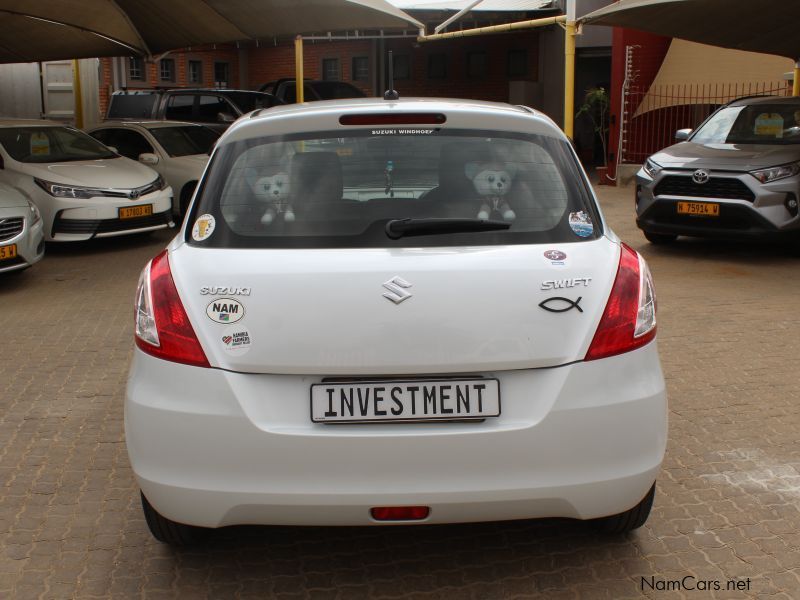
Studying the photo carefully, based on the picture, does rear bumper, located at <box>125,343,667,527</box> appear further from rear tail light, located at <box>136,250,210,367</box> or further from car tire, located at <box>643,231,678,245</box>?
car tire, located at <box>643,231,678,245</box>

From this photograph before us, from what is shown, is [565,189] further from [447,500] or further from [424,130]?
[447,500]

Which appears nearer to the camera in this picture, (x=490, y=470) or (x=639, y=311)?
(x=490, y=470)

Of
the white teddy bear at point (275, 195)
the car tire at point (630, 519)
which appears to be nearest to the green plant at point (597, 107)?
the car tire at point (630, 519)

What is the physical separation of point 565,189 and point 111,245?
10.2 m

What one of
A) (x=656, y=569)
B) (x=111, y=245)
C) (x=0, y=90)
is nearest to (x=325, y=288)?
(x=656, y=569)

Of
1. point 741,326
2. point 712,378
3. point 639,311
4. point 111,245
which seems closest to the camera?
point 639,311

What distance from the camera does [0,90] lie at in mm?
23016

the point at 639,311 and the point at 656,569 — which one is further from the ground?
the point at 639,311

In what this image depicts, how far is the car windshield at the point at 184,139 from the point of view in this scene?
14.5m

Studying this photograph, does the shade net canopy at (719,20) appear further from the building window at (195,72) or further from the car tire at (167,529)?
the building window at (195,72)

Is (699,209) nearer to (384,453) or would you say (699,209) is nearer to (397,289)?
(397,289)

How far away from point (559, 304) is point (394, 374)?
1.80 ft

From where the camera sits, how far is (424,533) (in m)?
3.77

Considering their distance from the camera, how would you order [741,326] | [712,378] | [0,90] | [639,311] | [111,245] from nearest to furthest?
[639,311], [712,378], [741,326], [111,245], [0,90]
